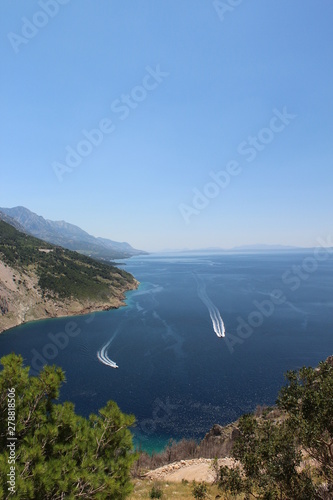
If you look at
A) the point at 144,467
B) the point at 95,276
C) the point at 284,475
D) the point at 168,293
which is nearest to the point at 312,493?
the point at 284,475

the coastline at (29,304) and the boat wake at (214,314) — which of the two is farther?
the coastline at (29,304)

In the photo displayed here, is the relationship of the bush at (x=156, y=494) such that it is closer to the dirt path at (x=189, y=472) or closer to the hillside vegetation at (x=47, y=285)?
the dirt path at (x=189, y=472)

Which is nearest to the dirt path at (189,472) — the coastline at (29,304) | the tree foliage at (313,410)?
the tree foliage at (313,410)

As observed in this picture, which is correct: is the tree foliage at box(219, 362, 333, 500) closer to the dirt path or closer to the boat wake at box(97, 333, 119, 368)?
the dirt path

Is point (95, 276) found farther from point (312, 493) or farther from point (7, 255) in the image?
point (312, 493)

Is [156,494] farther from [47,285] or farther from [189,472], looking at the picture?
[47,285]

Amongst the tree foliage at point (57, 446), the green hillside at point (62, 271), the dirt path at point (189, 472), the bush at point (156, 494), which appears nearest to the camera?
the tree foliage at point (57, 446)

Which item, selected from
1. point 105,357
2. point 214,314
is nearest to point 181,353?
point 105,357
